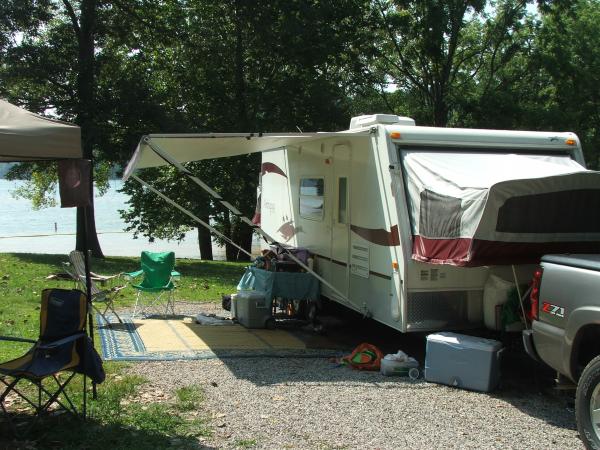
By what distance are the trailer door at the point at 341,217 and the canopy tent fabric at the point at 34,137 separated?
3.66 metres

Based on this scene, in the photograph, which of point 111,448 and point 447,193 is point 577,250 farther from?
point 111,448

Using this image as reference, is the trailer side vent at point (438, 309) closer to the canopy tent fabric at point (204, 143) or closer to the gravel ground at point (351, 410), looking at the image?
the gravel ground at point (351, 410)

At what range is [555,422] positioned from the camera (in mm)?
5082

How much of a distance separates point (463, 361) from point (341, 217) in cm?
263

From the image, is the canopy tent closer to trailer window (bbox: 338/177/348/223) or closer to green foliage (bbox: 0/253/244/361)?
green foliage (bbox: 0/253/244/361)

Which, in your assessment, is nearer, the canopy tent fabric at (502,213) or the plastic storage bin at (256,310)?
the canopy tent fabric at (502,213)

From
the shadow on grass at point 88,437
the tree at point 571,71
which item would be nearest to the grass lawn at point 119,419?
the shadow on grass at point 88,437

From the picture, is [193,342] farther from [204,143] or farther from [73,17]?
[73,17]

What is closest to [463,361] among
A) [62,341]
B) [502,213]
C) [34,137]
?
[502,213]

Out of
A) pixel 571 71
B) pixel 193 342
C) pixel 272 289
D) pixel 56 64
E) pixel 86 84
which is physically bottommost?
pixel 193 342

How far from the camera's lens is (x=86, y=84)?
682 inches

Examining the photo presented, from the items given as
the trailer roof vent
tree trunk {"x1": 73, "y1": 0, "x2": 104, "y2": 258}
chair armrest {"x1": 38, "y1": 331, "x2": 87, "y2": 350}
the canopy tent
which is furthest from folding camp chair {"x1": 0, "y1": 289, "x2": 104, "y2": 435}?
tree trunk {"x1": 73, "y1": 0, "x2": 104, "y2": 258}

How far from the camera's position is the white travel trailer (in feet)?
18.5

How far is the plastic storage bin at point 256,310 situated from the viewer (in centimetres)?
837
